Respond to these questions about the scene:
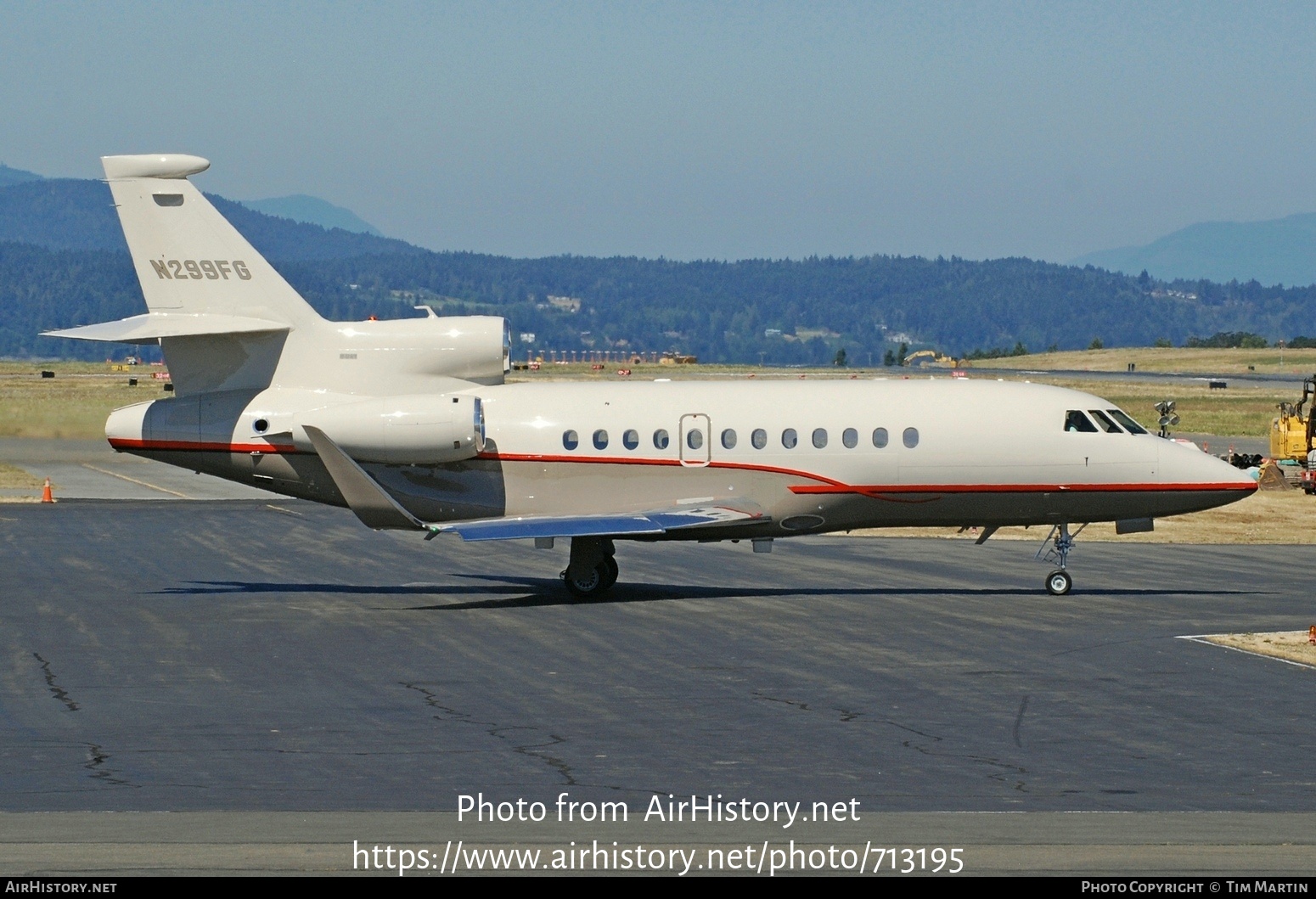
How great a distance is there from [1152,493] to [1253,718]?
1049 cm

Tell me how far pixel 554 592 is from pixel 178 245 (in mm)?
8271

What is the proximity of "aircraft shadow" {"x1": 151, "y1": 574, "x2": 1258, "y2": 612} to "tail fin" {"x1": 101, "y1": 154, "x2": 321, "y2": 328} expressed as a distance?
15.1 feet

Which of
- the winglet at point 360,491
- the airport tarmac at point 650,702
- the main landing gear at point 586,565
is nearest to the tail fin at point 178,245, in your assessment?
the winglet at point 360,491

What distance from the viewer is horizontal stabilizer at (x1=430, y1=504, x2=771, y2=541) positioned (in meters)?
26.6

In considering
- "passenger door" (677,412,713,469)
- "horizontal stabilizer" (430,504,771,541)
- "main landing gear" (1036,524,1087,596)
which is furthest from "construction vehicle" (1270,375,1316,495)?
"horizontal stabilizer" (430,504,771,541)

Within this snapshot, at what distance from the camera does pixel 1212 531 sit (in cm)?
4066

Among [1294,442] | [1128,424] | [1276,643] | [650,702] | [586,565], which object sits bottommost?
[650,702]

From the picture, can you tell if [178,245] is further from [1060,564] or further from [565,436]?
[1060,564]

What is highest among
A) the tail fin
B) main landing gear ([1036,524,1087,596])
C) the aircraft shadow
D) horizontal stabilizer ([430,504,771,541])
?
the tail fin

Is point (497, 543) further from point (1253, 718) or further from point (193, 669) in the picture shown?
point (1253, 718)

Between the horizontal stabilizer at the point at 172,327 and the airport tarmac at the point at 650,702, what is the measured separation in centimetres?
415

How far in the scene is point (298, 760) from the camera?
16406 millimetres

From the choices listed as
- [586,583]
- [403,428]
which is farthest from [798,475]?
[403,428]

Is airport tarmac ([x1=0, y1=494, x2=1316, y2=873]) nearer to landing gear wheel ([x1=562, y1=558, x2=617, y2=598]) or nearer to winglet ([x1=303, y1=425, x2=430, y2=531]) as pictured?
landing gear wheel ([x1=562, y1=558, x2=617, y2=598])
